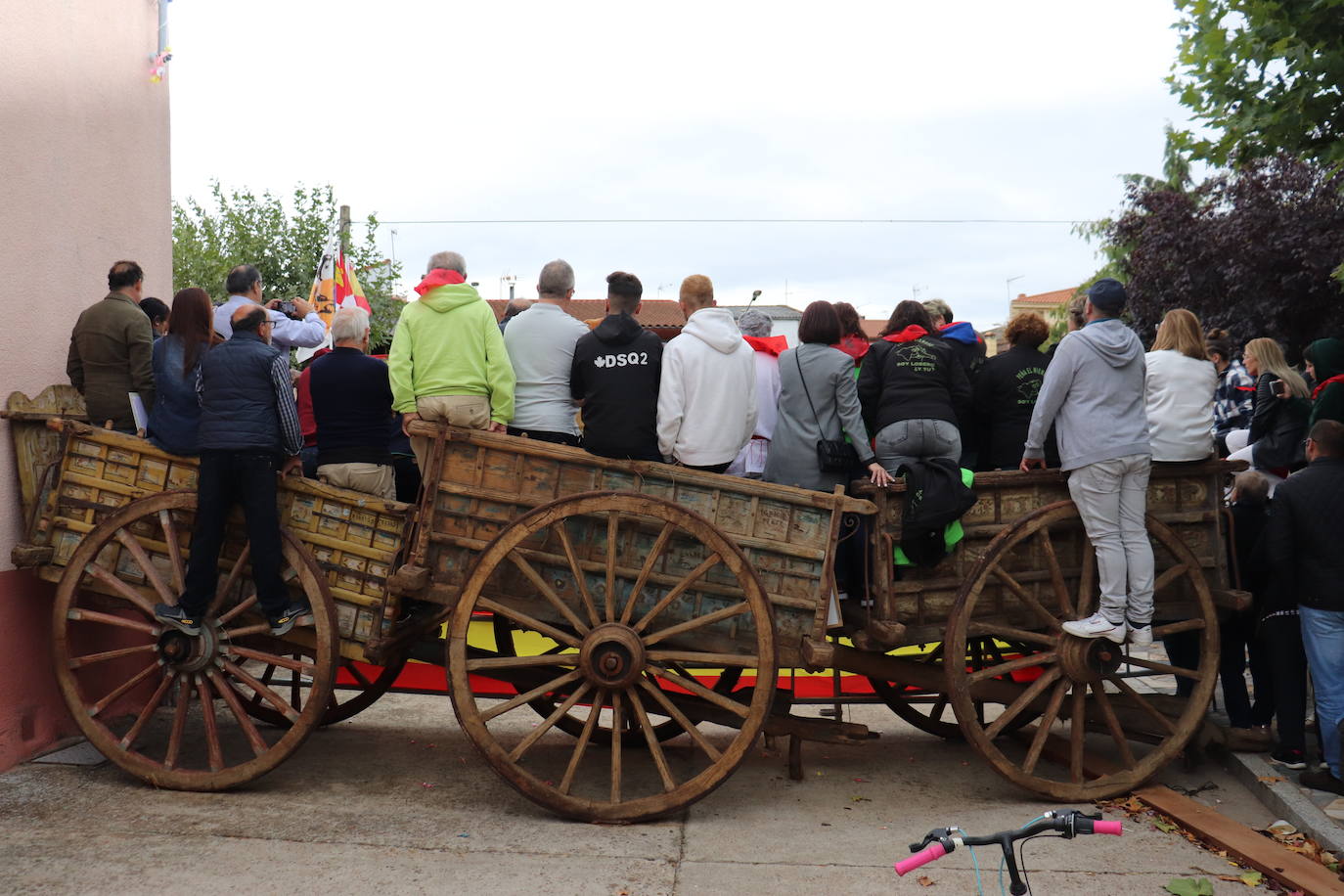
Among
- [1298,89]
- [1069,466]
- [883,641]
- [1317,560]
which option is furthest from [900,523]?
[1298,89]

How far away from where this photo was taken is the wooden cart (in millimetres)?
4953

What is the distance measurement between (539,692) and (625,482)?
991 millimetres

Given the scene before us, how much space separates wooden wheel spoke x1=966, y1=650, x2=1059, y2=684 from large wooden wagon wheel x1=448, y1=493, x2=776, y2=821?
1.12 metres

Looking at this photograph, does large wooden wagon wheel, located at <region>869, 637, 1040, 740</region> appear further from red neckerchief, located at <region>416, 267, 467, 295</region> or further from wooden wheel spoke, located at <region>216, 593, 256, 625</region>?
wooden wheel spoke, located at <region>216, 593, 256, 625</region>

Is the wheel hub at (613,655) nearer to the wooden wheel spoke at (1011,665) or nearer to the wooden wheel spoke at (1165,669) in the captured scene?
the wooden wheel spoke at (1011,665)

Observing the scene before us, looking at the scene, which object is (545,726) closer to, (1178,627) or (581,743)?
(581,743)

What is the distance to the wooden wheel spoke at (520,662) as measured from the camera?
5082 millimetres

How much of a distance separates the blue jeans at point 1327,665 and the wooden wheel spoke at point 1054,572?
1.23 metres

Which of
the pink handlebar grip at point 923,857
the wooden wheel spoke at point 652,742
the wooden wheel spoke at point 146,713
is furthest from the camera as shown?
the wooden wheel spoke at point 146,713

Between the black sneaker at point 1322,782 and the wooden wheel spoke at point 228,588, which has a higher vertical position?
the wooden wheel spoke at point 228,588

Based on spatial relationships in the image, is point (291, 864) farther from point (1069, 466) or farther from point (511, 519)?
point (1069, 466)

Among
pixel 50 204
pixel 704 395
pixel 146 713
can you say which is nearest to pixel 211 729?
pixel 146 713

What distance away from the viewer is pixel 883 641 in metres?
5.14

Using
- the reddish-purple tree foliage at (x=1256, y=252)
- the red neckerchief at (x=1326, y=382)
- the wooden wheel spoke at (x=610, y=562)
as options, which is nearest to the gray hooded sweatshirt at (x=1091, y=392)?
the red neckerchief at (x=1326, y=382)
